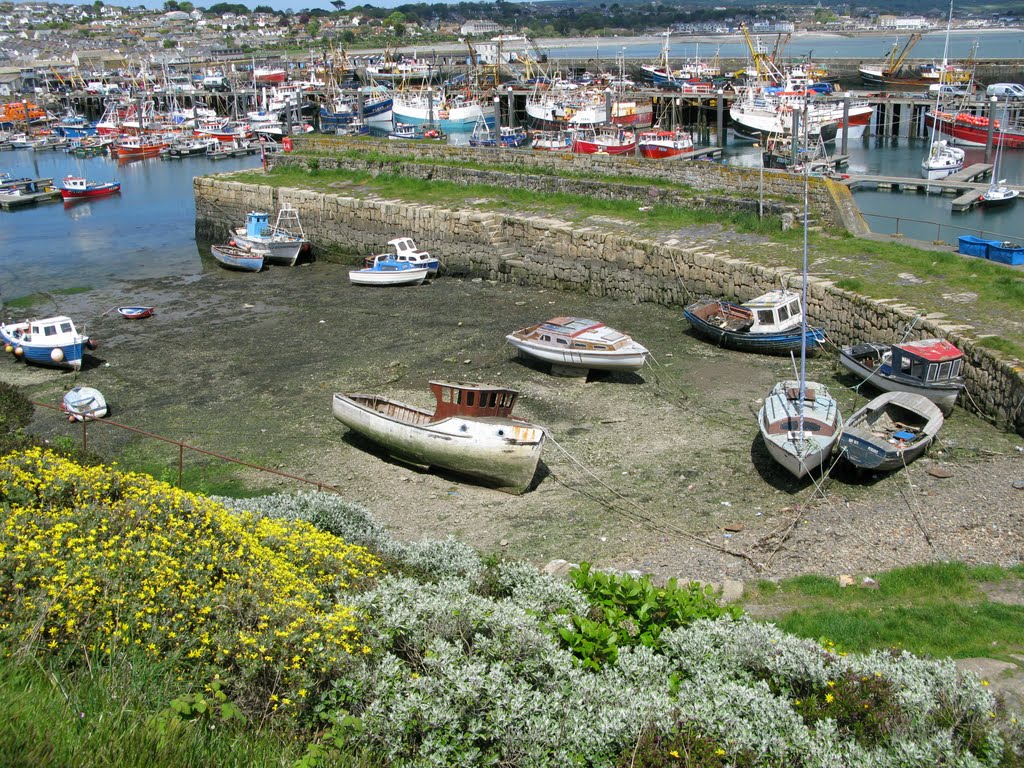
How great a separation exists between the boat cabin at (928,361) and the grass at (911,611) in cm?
516

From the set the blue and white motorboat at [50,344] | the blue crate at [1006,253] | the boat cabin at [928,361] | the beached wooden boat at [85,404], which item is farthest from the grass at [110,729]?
the blue crate at [1006,253]

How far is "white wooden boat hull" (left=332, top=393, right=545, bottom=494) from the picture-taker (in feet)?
45.0

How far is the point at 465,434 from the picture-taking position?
14.0m

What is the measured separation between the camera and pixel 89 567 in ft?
22.5

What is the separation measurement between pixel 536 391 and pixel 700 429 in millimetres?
Answer: 3545

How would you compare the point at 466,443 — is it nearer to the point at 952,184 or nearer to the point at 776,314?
the point at 776,314

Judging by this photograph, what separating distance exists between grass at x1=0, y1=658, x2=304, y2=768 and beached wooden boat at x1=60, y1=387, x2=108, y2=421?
38.6ft

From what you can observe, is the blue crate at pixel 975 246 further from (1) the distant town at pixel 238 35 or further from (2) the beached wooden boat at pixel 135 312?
(1) the distant town at pixel 238 35

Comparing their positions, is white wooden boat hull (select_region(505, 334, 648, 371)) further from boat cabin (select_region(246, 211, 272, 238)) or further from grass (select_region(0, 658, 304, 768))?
boat cabin (select_region(246, 211, 272, 238))

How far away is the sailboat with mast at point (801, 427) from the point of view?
1317 centimetres

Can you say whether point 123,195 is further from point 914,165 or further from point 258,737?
point 258,737

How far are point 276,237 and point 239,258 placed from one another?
4.57 ft

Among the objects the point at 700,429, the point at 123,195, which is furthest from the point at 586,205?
the point at 123,195

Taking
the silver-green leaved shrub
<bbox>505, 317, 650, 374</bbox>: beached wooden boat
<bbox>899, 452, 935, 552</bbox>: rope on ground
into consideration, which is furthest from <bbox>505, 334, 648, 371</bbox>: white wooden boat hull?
the silver-green leaved shrub
